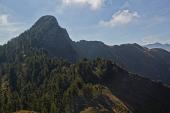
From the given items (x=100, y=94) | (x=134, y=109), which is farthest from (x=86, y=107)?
(x=134, y=109)

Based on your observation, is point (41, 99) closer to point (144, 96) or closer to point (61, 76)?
point (61, 76)

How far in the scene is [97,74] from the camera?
7451 inches

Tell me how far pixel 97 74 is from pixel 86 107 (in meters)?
56.3

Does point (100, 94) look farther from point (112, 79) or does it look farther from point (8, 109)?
point (8, 109)

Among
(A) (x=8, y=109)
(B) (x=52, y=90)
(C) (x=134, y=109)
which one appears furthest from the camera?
(B) (x=52, y=90)

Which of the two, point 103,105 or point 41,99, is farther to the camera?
point 41,99

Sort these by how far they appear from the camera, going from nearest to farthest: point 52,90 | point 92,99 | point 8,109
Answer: point 92,99
point 8,109
point 52,90

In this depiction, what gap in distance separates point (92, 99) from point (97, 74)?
46.7 m

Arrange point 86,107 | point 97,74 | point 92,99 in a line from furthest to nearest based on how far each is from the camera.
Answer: point 97,74, point 92,99, point 86,107

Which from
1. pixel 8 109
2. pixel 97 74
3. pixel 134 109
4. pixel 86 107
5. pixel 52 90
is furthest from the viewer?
pixel 97 74

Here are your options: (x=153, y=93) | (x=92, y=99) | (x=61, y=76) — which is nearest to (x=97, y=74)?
(x=61, y=76)

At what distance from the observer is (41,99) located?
164 metres

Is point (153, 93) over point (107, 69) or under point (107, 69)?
under

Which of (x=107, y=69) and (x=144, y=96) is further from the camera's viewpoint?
(x=107, y=69)
